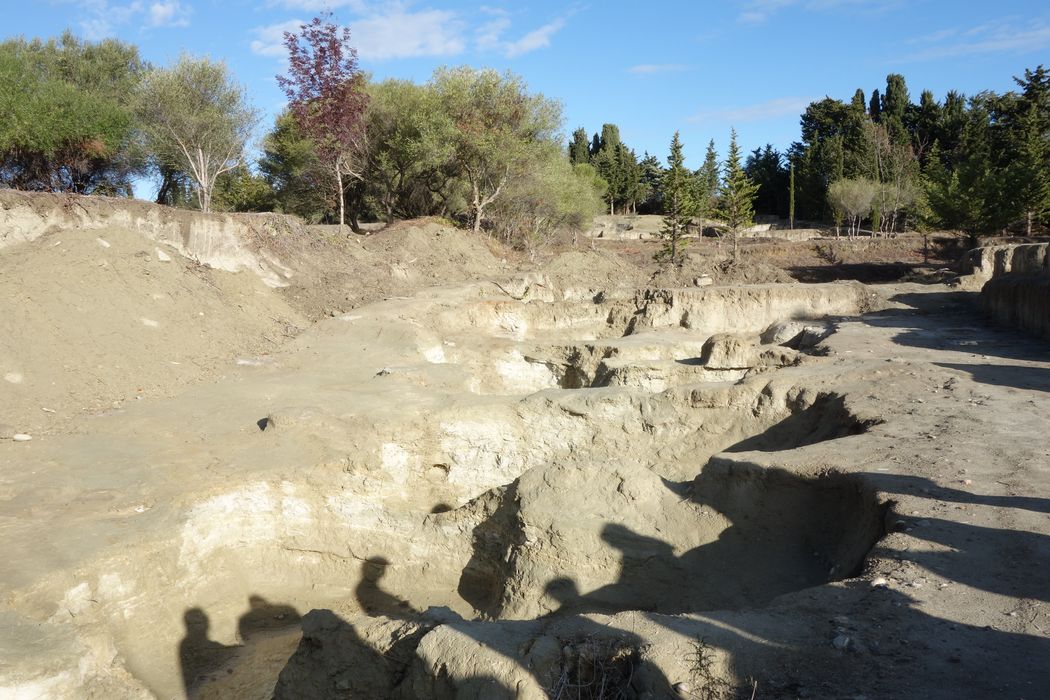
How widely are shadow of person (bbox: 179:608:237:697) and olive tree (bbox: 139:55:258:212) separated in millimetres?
18380

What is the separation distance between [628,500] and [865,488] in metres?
2.35

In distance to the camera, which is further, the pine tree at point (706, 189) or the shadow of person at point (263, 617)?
the pine tree at point (706, 189)

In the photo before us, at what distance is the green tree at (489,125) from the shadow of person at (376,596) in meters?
20.2

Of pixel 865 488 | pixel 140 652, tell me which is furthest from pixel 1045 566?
pixel 140 652

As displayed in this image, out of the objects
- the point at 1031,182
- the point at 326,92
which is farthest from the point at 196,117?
the point at 1031,182

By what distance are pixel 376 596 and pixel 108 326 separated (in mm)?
7859

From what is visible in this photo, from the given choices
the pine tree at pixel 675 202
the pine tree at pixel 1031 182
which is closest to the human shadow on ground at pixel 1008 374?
the pine tree at pixel 675 202

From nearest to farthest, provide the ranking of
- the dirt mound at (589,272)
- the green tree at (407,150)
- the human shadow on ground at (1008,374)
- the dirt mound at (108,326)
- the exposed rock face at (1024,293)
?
1. the human shadow on ground at (1008,374)
2. the dirt mound at (108,326)
3. the exposed rock face at (1024,293)
4. the dirt mound at (589,272)
5. the green tree at (407,150)

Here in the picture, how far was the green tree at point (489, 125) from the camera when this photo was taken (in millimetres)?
26812

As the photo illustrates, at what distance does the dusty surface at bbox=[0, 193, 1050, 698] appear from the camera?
15.2ft

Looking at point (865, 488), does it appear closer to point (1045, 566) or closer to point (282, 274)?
point (1045, 566)

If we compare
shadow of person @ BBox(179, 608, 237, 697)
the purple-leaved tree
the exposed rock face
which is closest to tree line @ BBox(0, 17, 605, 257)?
the purple-leaved tree

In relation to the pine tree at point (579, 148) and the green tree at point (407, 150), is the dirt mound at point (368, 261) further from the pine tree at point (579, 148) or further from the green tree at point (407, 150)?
the pine tree at point (579, 148)

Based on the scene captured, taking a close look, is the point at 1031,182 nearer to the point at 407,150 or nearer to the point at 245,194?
the point at 407,150
